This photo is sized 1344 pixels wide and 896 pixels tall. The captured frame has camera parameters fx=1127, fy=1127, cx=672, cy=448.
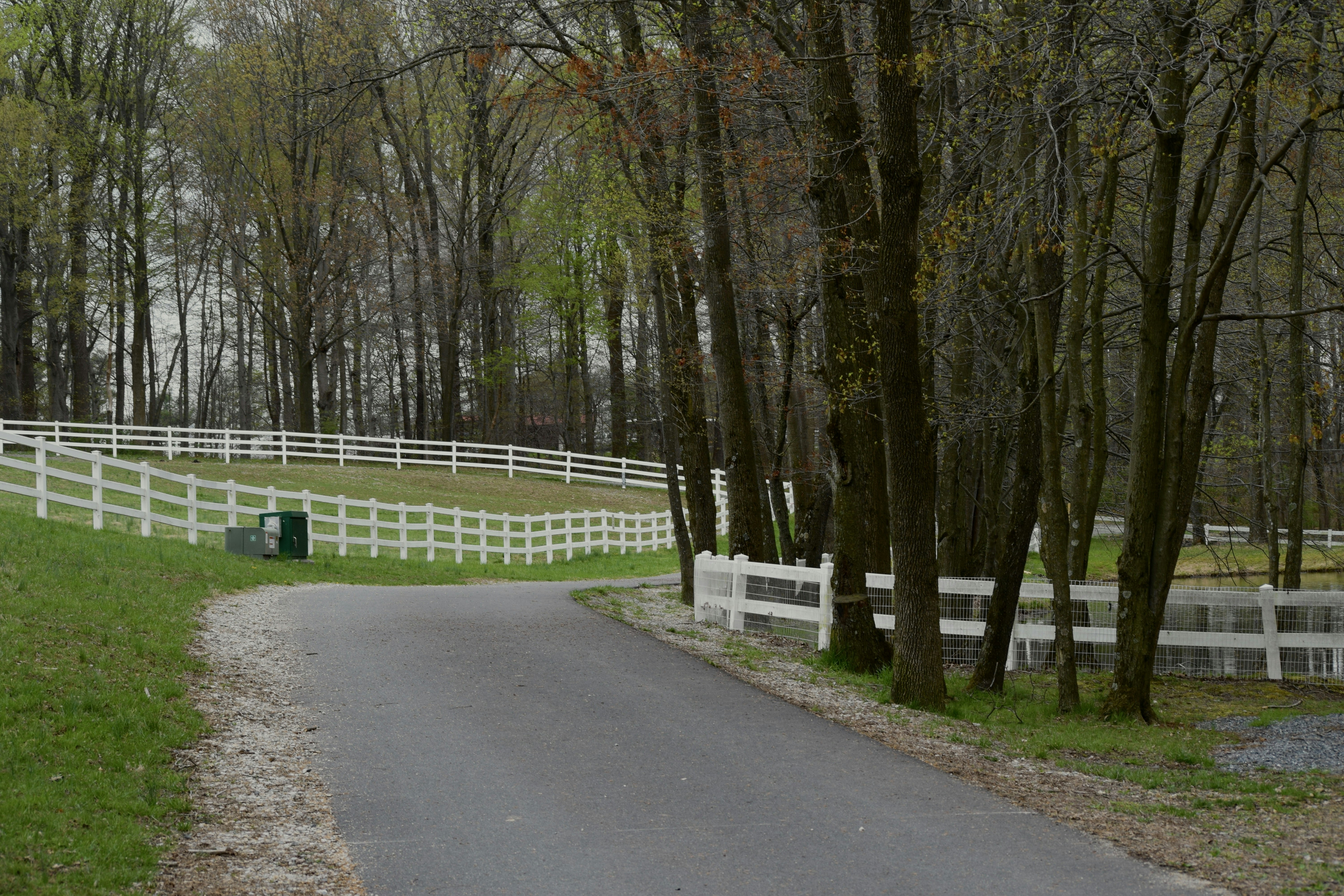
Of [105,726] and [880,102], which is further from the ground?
[880,102]

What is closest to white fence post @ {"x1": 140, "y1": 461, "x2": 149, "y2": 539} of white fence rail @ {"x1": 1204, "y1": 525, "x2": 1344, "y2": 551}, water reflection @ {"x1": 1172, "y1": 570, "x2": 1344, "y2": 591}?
white fence rail @ {"x1": 1204, "y1": 525, "x2": 1344, "y2": 551}

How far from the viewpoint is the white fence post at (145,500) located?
17797mm

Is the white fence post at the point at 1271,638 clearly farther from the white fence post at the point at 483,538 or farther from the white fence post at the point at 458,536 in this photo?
the white fence post at the point at 483,538

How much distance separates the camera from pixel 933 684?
33.0ft

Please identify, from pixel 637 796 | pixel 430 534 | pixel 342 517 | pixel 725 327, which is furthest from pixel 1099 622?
pixel 430 534

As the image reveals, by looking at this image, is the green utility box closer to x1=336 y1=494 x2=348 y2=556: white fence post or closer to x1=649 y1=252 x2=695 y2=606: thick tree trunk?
x1=336 y1=494 x2=348 y2=556: white fence post

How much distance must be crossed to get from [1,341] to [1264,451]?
3492cm

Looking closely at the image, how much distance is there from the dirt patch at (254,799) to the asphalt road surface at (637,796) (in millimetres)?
149

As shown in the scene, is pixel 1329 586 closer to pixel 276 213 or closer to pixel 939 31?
pixel 939 31

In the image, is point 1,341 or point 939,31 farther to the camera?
point 1,341

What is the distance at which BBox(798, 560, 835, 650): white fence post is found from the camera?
1256 centimetres

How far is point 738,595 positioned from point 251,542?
9106 mm

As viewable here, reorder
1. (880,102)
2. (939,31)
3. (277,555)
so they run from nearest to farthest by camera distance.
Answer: (880,102), (939,31), (277,555)

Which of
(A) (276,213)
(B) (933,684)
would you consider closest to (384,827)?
(B) (933,684)
